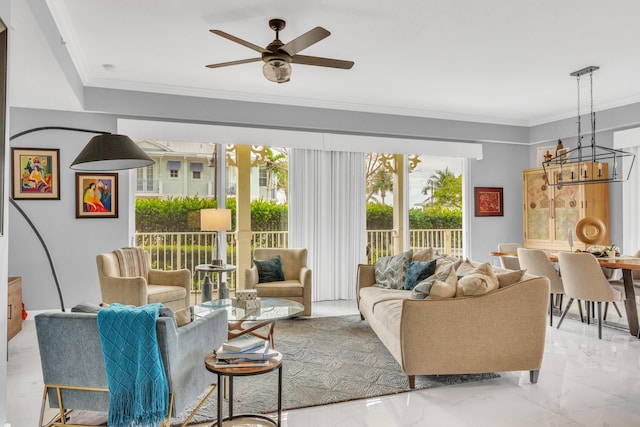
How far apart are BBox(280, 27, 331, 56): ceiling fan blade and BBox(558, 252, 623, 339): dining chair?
10.5 ft

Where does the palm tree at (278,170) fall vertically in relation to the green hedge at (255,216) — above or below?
above

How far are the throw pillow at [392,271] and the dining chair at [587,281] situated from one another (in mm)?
1529

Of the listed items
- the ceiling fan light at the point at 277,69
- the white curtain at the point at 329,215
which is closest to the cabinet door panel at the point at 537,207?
the white curtain at the point at 329,215

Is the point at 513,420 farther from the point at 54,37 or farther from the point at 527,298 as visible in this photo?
the point at 54,37

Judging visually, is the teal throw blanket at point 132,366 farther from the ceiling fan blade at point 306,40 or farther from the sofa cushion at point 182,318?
the ceiling fan blade at point 306,40

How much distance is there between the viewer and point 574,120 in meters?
6.50

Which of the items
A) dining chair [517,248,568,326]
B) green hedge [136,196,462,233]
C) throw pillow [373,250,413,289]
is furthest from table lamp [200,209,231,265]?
dining chair [517,248,568,326]

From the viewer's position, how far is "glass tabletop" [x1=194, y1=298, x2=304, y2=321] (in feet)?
11.2

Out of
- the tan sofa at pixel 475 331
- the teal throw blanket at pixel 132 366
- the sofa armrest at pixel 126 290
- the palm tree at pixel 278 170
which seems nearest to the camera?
the teal throw blanket at pixel 132 366

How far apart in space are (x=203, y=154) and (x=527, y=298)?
14.2 feet

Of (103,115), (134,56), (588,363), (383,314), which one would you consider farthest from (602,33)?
(103,115)

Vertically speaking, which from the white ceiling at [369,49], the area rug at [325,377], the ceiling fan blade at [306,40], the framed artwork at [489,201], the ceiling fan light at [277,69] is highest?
the white ceiling at [369,49]

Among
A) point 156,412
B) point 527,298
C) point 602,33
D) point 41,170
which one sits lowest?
point 156,412

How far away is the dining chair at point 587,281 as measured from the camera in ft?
13.7
